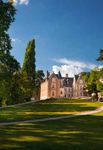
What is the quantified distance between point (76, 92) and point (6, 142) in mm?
113437

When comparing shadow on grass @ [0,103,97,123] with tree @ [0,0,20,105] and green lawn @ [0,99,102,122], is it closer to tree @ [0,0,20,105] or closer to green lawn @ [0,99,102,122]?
green lawn @ [0,99,102,122]

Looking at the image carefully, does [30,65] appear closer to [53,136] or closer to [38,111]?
[38,111]

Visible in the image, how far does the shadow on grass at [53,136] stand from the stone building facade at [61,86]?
10111 cm

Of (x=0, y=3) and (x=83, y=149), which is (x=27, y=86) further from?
(x=83, y=149)

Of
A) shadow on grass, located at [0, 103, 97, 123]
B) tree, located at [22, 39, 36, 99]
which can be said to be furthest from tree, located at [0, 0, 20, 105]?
tree, located at [22, 39, 36, 99]

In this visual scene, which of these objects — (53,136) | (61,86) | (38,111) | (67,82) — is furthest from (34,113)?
(67,82)

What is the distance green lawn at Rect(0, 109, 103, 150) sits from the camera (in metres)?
22.5

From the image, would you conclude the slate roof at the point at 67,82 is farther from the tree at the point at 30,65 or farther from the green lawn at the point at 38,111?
the green lawn at the point at 38,111

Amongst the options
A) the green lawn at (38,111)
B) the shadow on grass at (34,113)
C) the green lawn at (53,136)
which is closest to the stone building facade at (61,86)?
the green lawn at (38,111)

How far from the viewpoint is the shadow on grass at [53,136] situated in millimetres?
22562

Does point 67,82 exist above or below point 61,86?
above

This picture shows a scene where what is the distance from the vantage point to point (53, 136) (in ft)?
85.1

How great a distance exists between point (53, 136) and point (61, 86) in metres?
113

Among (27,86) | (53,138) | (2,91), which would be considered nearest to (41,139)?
(53,138)
